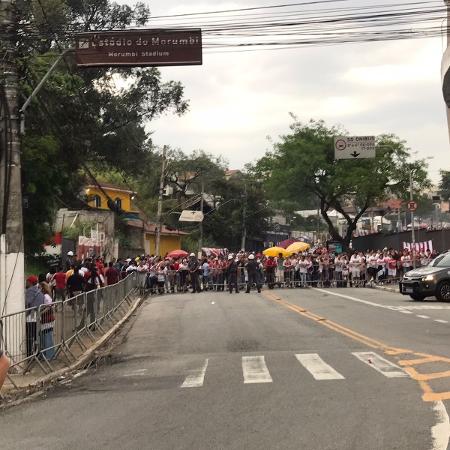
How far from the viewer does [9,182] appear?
11906 mm

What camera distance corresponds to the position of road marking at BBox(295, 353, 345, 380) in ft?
31.3

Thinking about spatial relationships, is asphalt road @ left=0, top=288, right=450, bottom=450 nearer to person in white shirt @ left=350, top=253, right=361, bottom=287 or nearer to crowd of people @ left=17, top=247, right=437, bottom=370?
crowd of people @ left=17, top=247, right=437, bottom=370

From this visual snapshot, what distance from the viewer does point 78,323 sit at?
14266 mm

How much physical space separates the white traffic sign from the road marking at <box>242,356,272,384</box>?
23.6 m

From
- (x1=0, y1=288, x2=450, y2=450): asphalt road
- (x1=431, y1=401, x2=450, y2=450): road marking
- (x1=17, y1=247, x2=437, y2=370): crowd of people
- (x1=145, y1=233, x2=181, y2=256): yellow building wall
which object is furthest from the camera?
(x1=145, y1=233, x2=181, y2=256): yellow building wall

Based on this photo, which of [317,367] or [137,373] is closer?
[317,367]

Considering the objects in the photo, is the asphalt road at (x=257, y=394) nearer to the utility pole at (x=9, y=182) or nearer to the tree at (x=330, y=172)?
the utility pole at (x=9, y=182)

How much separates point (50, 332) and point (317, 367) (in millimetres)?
4872

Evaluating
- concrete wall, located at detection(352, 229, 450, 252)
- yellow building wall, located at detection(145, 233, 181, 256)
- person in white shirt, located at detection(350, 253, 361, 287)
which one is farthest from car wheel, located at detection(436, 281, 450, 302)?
yellow building wall, located at detection(145, 233, 181, 256)

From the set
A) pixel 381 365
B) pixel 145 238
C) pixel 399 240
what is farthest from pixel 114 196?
pixel 381 365

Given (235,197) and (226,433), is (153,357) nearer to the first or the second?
(226,433)

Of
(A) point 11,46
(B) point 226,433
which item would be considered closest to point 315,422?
(B) point 226,433

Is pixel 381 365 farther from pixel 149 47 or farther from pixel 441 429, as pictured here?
pixel 149 47

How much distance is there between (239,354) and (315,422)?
215 inches
